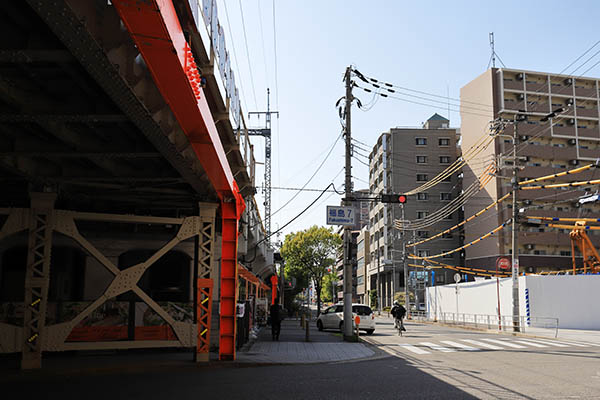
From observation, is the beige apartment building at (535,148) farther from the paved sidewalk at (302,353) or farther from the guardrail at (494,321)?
the paved sidewalk at (302,353)

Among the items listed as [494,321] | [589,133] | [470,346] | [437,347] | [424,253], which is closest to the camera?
[437,347]

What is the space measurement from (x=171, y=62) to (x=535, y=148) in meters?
63.7

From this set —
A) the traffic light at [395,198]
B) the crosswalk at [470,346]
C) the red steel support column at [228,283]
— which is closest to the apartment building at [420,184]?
the traffic light at [395,198]

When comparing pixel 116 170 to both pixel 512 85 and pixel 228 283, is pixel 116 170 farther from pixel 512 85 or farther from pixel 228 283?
pixel 512 85

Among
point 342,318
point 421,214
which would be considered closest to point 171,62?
point 342,318

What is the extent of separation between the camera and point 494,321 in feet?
112

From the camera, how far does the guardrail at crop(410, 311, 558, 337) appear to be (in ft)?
97.7

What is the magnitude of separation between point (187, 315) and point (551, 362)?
1030 cm

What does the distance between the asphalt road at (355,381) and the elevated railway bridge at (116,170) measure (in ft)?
5.92

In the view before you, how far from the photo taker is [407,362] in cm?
1449

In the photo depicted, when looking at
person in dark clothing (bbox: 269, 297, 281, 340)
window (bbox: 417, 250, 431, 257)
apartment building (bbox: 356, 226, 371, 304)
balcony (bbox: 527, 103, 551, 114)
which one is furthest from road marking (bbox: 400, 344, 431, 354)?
apartment building (bbox: 356, 226, 371, 304)

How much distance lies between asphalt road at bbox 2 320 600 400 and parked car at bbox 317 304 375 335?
12085mm

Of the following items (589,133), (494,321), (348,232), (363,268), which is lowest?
(494,321)

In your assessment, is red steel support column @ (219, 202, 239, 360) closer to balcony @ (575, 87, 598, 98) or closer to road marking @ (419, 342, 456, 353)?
road marking @ (419, 342, 456, 353)
